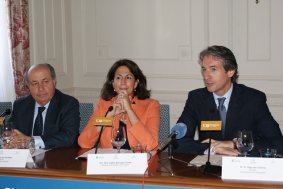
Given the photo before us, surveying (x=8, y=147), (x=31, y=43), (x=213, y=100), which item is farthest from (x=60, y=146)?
(x=31, y=43)

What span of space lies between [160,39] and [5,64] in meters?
1.62

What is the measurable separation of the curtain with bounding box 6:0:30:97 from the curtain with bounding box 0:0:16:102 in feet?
0.17

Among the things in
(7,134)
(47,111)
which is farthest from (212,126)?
(47,111)

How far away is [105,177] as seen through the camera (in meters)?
2.46

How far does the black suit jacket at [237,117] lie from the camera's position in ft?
10.4

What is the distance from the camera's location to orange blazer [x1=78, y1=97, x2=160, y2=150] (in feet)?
10.6

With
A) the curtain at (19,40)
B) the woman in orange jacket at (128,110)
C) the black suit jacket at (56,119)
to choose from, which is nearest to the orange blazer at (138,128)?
the woman in orange jacket at (128,110)

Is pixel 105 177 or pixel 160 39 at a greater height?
pixel 160 39

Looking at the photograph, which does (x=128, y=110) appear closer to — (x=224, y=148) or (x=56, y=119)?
(x=56, y=119)

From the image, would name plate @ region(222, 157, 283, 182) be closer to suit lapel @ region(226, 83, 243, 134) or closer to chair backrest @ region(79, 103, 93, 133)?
suit lapel @ region(226, 83, 243, 134)

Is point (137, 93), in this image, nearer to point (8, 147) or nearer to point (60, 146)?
point (60, 146)

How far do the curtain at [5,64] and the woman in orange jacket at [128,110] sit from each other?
137cm

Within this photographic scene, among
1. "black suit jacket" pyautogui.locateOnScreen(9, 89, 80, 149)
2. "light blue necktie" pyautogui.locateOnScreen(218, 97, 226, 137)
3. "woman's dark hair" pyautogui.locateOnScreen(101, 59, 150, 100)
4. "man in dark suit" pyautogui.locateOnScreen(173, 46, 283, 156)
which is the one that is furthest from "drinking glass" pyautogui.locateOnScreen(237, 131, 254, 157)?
"black suit jacket" pyautogui.locateOnScreen(9, 89, 80, 149)

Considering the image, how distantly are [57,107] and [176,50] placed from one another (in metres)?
1.93
